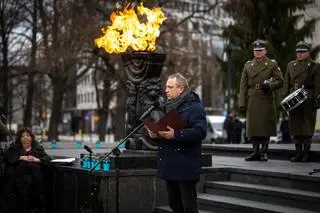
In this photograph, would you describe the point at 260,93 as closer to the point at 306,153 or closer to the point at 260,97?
the point at 260,97

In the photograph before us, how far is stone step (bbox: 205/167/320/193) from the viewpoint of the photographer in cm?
960

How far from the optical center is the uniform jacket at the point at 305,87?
38.8ft

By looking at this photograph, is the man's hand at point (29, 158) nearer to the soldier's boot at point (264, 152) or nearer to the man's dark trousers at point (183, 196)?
the man's dark trousers at point (183, 196)

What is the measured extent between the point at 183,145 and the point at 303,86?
15.3ft

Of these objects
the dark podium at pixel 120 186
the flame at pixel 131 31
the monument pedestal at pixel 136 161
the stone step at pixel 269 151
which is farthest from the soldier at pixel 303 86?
the monument pedestal at pixel 136 161

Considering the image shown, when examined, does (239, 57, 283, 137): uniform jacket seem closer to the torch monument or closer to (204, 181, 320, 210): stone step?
the torch monument

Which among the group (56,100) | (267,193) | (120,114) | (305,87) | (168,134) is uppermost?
(56,100)

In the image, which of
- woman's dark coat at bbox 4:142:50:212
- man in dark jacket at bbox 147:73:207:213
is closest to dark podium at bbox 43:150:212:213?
woman's dark coat at bbox 4:142:50:212

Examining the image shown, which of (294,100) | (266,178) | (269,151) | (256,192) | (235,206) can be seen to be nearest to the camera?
(235,206)

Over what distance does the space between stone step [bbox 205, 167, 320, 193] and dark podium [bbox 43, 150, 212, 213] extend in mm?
320

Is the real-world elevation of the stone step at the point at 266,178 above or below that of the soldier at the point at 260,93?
below

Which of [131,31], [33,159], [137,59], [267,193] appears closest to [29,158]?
[33,159]

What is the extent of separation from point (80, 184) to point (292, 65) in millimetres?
4240

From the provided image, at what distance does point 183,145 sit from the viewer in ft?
25.5
